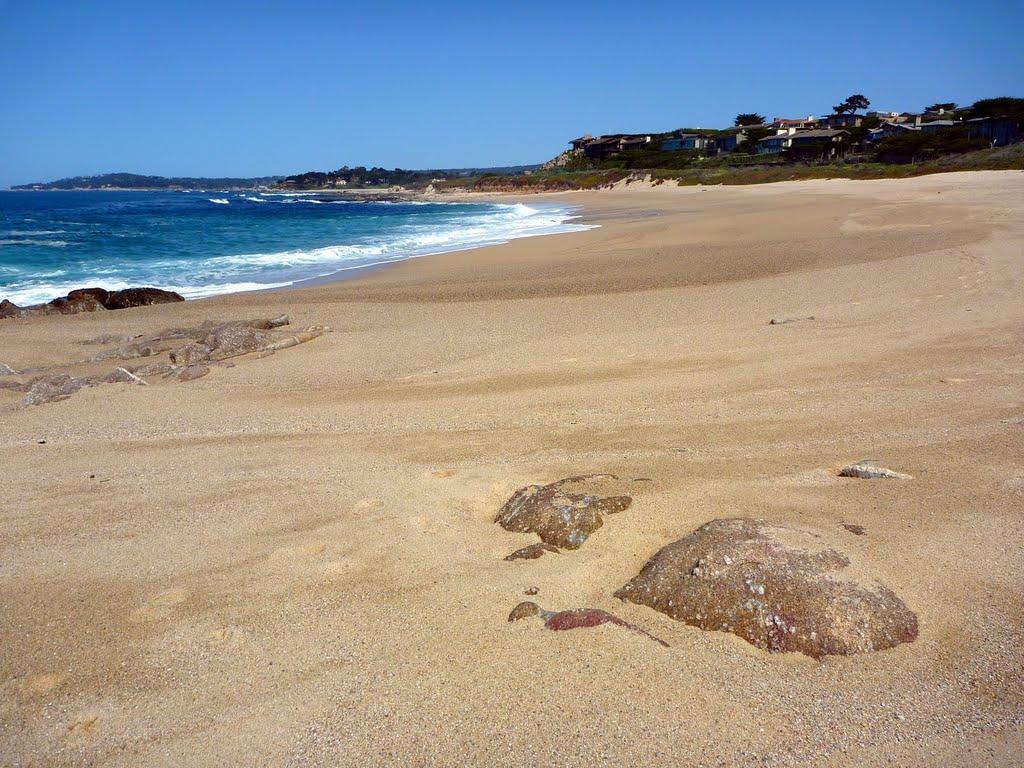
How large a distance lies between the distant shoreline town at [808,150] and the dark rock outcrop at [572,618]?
141ft

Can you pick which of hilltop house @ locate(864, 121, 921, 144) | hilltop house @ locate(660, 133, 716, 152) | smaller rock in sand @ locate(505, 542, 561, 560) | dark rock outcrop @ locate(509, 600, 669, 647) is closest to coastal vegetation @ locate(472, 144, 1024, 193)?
hilltop house @ locate(864, 121, 921, 144)

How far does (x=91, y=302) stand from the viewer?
46.8 feet

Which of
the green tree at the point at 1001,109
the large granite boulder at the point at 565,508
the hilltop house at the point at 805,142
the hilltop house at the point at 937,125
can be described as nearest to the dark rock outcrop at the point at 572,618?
the large granite boulder at the point at 565,508

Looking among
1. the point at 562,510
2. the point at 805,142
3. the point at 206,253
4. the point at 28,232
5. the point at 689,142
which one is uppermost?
the point at 689,142

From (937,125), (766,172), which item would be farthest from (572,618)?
(937,125)

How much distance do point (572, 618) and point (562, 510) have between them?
893 mm

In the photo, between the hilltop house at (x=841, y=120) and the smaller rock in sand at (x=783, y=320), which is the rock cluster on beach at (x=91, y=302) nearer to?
the smaller rock in sand at (x=783, y=320)

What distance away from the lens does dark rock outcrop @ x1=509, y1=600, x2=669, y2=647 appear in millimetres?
3047

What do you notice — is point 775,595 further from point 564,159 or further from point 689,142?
point 564,159

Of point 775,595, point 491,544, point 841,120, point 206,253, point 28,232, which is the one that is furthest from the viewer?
point 841,120

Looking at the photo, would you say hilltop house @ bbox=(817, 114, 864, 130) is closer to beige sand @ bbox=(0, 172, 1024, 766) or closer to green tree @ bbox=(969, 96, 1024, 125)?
green tree @ bbox=(969, 96, 1024, 125)

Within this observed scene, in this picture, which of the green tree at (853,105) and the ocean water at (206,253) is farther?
the green tree at (853,105)

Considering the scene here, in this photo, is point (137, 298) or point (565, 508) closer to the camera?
point (565, 508)

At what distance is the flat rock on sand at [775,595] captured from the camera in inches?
113
